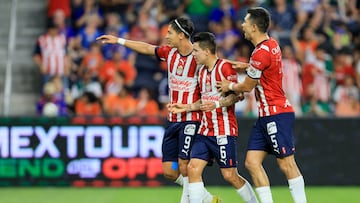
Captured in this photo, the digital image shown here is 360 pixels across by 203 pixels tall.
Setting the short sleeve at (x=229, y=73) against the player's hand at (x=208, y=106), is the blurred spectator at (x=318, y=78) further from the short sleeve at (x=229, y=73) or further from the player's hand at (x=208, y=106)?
the player's hand at (x=208, y=106)

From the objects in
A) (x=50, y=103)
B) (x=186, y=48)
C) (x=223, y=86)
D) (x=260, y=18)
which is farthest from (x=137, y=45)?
(x=50, y=103)

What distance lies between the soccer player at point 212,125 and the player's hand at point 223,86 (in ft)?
0.16

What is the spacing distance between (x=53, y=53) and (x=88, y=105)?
1949mm

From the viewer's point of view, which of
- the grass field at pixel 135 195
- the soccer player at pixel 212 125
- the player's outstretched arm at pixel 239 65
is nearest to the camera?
the soccer player at pixel 212 125

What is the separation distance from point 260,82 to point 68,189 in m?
5.87

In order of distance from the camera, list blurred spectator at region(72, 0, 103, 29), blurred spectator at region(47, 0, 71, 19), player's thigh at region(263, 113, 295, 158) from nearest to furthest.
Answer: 1. player's thigh at region(263, 113, 295, 158)
2. blurred spectator at region(72, 0, 103, 29)
3. blurred spectator at region(47, 0, 71, 19)

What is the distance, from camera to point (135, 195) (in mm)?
15422

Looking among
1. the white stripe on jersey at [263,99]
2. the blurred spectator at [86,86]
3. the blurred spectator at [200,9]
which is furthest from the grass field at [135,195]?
the blurred spectator at [200,9]

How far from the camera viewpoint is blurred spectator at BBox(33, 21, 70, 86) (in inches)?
745

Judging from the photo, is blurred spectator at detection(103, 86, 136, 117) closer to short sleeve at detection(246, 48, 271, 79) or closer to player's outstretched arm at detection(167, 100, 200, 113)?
player's outstretched arm at detection(167, 100, 200, 113)

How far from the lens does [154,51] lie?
12.2 metres

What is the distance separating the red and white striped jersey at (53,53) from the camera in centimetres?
1895

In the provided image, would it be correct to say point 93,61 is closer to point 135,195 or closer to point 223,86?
point 135,195

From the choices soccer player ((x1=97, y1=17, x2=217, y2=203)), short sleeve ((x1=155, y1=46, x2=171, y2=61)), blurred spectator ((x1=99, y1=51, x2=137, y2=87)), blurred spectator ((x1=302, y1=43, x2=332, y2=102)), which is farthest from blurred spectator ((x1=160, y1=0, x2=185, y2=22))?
soccer player ((x1=97, y1=17, x2=217, y2=203))
